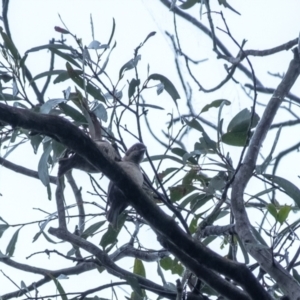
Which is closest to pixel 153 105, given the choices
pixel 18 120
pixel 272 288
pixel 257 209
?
pixel 257 209

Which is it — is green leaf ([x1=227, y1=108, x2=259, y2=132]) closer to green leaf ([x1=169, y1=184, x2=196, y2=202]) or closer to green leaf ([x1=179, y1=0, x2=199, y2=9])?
green leaf ([x1=169, y1=184, x2=196, y2=202])

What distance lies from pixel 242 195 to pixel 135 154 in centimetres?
49

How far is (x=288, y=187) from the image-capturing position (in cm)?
221

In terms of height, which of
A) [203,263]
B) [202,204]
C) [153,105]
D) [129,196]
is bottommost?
[203,263]

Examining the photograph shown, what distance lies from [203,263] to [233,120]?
82 cm

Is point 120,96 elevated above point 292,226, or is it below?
above

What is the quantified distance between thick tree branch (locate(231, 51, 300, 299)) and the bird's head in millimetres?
337

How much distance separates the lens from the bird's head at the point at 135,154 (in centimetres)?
219

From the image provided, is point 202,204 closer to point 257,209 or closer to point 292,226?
point 257,209

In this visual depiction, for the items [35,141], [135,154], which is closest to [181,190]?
[135,154]

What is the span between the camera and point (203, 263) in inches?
63.9

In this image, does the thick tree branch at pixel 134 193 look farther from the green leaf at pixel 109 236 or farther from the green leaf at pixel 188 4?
the green leaf at pixel 188 4

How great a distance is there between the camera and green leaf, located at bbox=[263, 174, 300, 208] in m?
2.19

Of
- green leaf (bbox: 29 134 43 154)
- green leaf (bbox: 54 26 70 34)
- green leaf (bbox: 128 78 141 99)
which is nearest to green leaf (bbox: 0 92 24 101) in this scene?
green leaf (bbox: 29 134 43 154)
